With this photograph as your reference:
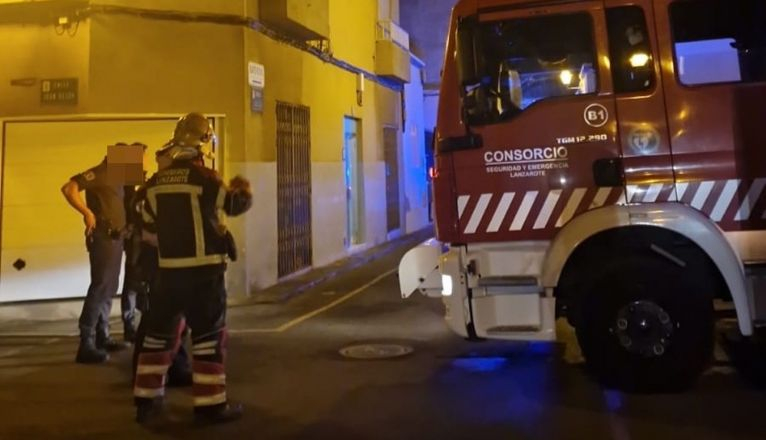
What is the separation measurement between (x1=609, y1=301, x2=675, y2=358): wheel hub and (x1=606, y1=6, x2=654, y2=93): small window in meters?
1.68

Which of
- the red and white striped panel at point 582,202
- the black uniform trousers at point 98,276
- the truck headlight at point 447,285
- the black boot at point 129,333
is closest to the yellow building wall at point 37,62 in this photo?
the black uniform trousers at point 98,276

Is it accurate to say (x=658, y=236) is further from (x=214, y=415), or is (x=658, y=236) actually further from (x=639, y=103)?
(x=214, y=415)

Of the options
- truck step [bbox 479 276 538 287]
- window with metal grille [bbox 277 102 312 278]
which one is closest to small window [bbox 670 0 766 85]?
truck step [bbox 479 276 538 287]

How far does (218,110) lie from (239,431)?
685 cm

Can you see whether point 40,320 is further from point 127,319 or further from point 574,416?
point 574,416

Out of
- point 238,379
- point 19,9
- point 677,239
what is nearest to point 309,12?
point 19,9

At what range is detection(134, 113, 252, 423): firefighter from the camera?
18.3 ft

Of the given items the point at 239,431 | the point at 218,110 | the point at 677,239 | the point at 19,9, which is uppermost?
the point at 19,9

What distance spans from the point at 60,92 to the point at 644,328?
28.3 feet

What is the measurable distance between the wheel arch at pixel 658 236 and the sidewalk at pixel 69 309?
231 inches

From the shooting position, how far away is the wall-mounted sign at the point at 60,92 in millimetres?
10875

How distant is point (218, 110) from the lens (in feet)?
37.3

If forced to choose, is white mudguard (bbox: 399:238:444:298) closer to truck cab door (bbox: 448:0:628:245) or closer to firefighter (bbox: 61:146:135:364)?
truck cab door (bbox: 448:0:628:245)

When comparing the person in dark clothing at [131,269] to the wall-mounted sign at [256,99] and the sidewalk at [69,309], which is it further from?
the wall-mounted sign at [256,99]
